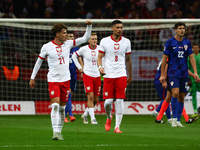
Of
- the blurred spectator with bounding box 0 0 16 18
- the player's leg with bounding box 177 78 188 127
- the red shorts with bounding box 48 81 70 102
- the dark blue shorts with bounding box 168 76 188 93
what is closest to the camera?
the red shorts with bounding box 48 81 70 102

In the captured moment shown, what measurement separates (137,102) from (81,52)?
450 cm

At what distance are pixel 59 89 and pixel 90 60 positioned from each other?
17.0ft

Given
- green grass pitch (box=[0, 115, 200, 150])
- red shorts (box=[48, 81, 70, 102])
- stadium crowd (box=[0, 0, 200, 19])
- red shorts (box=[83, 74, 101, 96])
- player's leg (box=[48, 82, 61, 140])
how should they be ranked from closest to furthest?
green grass pitch (box=[0, 115, 200, 150]) < player's leg (box=[48, 82, 61, 140]) < red shorts (box=[48, 81, 70, 102]) < red shorts (box=[83, 74, 101, 96]) < stadium crowd (box=[0, 0, 200, 19])

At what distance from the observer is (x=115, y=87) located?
1111cm

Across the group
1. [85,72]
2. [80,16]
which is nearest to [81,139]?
[85,72]

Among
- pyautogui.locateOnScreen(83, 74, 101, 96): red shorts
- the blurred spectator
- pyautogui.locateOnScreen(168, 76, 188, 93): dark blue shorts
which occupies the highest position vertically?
the blurred spectator

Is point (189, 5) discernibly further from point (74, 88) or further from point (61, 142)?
point (61, 142)

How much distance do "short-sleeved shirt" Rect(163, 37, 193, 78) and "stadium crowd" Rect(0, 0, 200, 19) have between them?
9.48 meters

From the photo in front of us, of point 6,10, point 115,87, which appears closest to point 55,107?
point 115,87

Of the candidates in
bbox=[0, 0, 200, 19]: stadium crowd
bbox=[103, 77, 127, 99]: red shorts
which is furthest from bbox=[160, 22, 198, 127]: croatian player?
bbox=[0, 0, 200, 19]: stadium crowd

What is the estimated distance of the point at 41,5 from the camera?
869 inches

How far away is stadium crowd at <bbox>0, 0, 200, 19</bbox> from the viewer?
850 inches

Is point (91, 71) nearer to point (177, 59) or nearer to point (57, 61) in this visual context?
point (177, 59)

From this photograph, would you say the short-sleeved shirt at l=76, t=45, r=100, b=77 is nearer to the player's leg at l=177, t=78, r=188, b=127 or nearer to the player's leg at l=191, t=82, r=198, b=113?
the player's leg at l=177, t=78, r=188, b=127
